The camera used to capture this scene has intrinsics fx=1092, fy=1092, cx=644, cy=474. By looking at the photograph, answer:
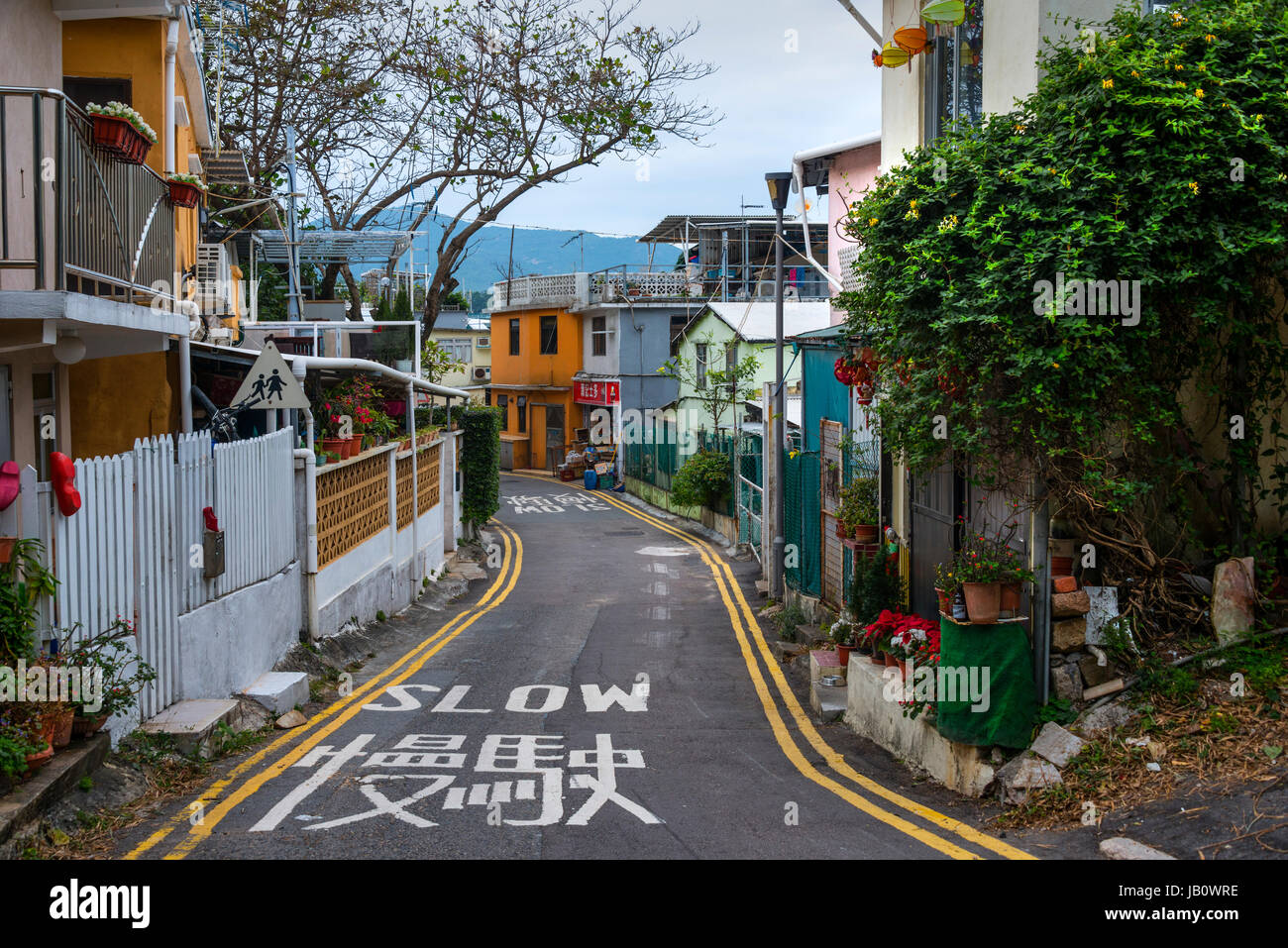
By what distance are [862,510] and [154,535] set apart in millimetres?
8074

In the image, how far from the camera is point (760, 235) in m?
45.3

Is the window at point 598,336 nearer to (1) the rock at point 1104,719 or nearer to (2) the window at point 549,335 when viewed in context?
(2) the window at point 549,335

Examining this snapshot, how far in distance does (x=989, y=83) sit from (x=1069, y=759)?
18.5 feet

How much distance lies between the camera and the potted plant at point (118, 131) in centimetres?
912

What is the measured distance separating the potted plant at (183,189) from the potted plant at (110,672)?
5326mm

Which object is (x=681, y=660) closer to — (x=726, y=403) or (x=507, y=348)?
(x=726, y=403)

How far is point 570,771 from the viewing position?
8.52m

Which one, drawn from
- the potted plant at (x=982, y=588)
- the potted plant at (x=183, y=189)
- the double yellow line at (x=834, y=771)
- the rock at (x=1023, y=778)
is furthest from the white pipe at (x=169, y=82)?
the rock at (x=1023, y=778)

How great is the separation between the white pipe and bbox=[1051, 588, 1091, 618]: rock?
1038 centimetres

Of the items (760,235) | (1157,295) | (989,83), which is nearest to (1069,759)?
(1157,295)

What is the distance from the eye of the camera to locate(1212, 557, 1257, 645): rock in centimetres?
759

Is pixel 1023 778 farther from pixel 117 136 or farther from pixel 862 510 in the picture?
pixel 117 136

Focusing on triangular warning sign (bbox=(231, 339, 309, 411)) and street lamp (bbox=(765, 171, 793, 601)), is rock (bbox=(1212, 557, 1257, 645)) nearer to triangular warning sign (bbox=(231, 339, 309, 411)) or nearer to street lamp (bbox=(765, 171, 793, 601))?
triangular warning sign (bbox=(231, 339, 309, 411))

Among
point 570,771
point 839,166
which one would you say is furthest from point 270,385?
point 839,166
